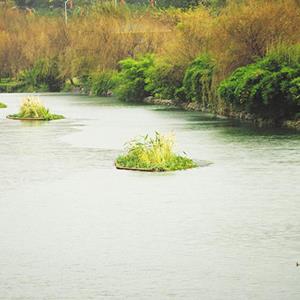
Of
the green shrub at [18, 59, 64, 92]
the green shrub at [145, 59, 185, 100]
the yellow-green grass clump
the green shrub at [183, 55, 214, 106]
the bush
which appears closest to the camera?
the yellow-green grass clump

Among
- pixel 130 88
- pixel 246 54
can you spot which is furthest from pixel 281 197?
pixel 130 88

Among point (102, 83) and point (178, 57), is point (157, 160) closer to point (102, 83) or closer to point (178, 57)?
point (178, 57)

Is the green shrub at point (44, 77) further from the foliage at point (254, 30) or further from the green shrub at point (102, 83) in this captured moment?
the foliage at point (254, 30)

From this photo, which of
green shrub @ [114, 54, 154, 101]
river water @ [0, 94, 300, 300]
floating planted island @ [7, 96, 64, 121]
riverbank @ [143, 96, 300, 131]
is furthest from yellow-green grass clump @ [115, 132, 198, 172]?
green shrub @ [114, 54, 154, 101]

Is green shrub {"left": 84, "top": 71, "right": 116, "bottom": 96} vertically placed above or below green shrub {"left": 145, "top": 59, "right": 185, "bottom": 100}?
below

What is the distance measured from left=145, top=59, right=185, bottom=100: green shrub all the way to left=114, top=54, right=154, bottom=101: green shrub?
536 centimetres

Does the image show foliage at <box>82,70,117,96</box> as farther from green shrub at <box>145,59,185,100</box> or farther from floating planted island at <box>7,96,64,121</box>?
floating planted island at <box>7,96,64,121</box>

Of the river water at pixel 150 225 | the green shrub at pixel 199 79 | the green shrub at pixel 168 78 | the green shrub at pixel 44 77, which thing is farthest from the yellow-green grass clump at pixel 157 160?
the green shrub at pixel 44 77

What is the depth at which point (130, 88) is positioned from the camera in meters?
78.1

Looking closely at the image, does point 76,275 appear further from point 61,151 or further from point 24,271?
point 61,151

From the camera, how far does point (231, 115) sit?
2117 inches

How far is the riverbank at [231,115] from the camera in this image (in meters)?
45.1

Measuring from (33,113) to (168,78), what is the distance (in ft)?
49.1

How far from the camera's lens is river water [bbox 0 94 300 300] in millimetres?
14883
